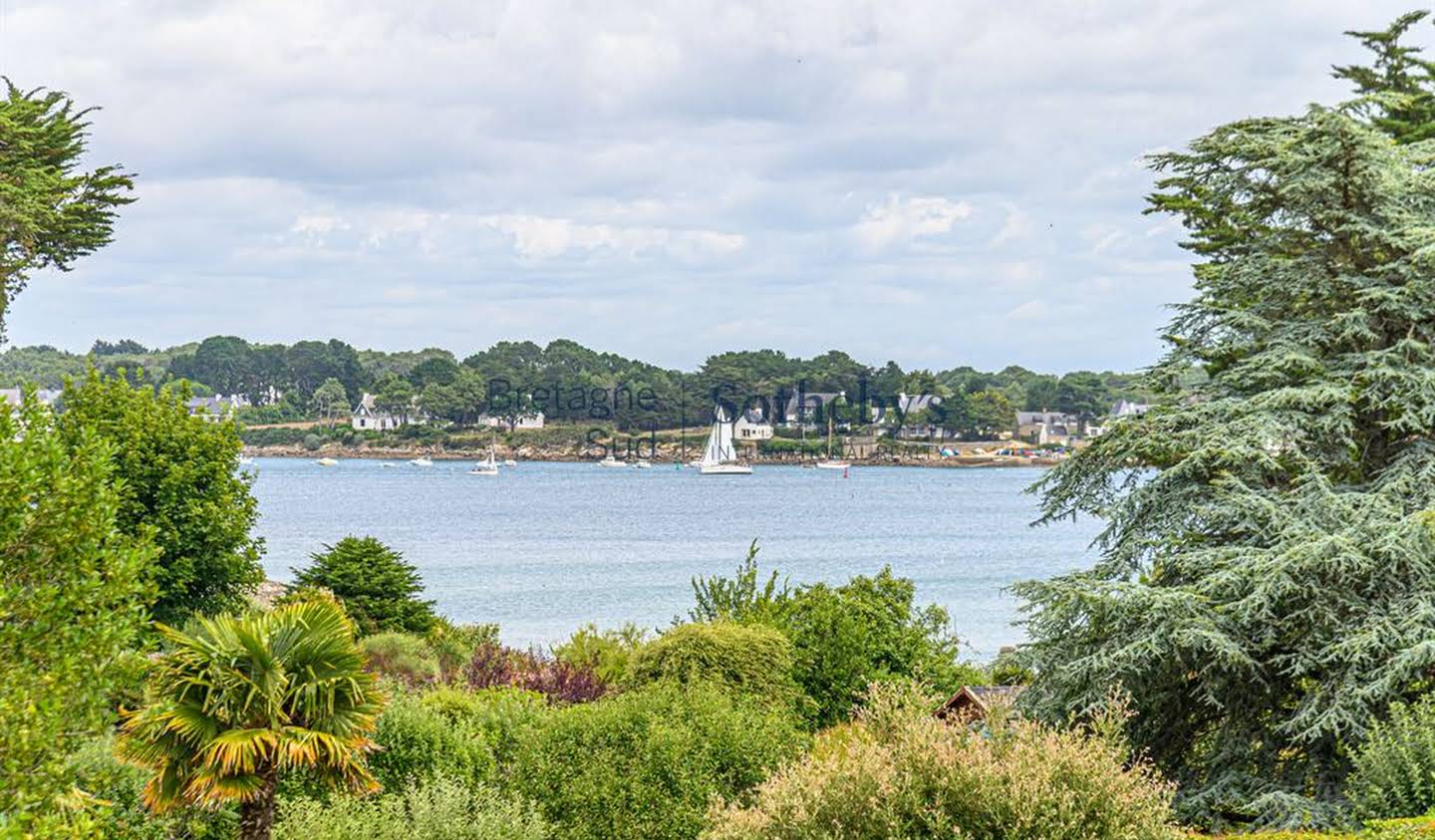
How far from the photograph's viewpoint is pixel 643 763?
40.5 ft

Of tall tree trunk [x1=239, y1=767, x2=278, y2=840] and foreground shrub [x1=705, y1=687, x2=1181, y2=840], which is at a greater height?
foreground shrub [x1=705, y1=687, x2=1181, y2=840]

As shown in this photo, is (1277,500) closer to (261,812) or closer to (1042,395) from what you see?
(261,812)

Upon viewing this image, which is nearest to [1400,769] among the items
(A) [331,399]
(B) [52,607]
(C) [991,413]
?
(B) [52,607]

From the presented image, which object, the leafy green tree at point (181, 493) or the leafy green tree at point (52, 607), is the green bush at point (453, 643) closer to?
the leafy green tree at point (181, 493)

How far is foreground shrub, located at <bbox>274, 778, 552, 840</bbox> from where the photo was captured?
37.8 feet

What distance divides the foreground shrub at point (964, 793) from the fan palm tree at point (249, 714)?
4.45 metres

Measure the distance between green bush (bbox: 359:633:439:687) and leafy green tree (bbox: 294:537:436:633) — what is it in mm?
1836

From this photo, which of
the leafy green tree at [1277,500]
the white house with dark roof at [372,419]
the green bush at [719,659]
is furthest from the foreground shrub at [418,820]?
the white house with dark roof at [372,419]

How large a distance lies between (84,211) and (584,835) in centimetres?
2331

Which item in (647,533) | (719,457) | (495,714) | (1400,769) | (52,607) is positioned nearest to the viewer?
(52,607)

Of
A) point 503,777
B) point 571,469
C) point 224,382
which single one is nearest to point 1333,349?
point 503,777

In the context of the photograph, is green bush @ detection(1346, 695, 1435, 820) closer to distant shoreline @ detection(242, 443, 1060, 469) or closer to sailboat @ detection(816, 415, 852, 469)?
distant shoreline @ detection(242, 443, 1060, 469)

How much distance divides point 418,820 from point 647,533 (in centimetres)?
7330

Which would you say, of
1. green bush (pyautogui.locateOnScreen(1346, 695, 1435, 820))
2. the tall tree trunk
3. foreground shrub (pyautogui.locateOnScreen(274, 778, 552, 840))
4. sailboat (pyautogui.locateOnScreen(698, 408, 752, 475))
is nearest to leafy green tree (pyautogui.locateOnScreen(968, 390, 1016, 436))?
sailboat (pyautogui.locateOnScreen(698, 408, 752, 475))
